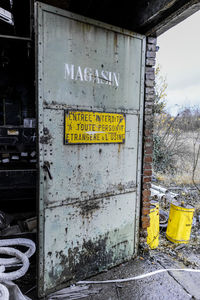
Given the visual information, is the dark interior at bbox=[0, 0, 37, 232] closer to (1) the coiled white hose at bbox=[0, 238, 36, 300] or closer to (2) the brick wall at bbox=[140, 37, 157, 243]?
(1) the coiled white hose at bbox=[0, 238, 36, 300]

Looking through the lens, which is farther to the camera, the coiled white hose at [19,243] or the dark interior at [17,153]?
the dark interior at [17,153]

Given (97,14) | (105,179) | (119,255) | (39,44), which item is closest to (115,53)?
(97,14)

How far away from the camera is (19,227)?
344 cm

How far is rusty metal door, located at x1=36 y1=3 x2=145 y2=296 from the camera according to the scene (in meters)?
2.14

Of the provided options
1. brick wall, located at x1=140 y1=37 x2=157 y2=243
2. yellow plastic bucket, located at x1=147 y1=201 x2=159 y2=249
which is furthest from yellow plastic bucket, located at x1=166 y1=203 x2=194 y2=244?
brick wall, located at x1=140 y1=37 x2=157 y2=243

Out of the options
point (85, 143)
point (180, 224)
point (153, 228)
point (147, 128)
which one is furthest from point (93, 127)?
point (180, 224)

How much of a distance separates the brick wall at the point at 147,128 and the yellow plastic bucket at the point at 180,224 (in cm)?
95

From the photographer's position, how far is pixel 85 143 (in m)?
2.43

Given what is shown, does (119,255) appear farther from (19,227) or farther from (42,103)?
→ (42,103)

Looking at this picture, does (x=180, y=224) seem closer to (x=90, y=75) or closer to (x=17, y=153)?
(x=90, y=75)

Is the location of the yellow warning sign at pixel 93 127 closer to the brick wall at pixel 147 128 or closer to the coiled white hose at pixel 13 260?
the brick wall at pixel 147 128

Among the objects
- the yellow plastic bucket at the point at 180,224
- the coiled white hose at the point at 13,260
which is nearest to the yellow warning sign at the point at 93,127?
the coiled white hose at the point at 13,260

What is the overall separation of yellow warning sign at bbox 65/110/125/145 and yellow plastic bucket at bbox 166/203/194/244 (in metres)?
1.99

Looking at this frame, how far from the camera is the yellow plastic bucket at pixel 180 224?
3695 mm
